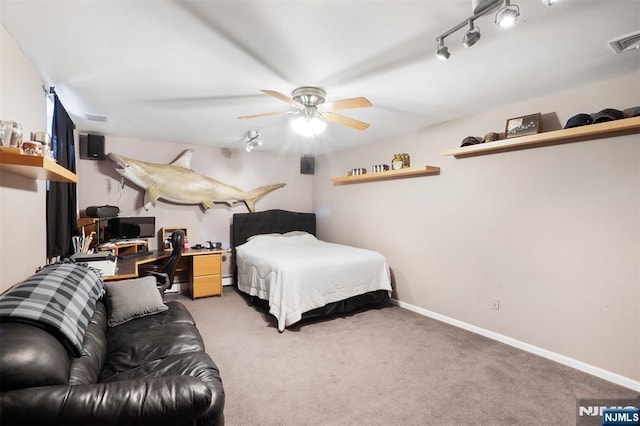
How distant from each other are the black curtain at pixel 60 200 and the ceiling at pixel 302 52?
A: 0.22 metres

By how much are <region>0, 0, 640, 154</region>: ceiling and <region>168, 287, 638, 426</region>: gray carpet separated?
2.32 meters

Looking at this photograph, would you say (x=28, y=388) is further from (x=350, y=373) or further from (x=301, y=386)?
(x=350, y=373)

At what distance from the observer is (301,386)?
227 centimetres

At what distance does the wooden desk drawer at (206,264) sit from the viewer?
4305 millimetres

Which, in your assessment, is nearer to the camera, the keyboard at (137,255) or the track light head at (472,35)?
the track light head at (472,35)

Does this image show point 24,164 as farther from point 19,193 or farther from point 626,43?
point 626,43

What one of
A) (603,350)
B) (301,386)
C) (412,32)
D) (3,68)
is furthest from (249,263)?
(603,350)

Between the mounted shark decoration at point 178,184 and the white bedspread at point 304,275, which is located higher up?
the mounted shark decoration at point 178,184

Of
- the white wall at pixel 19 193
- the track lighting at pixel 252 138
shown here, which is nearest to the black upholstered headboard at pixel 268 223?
the track lighting at pixel 252 138

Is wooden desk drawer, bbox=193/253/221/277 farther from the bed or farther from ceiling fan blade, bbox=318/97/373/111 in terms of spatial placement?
ceiling fan blade, bbox=318/97/373/111

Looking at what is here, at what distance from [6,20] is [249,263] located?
311 cm

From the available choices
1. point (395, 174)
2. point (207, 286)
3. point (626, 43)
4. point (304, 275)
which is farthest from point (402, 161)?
point (207, 286)

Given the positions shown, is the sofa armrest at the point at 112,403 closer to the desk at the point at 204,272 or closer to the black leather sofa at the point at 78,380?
the black leather sofa at the point at 78,380

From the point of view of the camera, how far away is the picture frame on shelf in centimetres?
273
